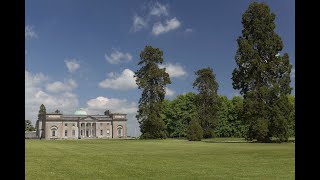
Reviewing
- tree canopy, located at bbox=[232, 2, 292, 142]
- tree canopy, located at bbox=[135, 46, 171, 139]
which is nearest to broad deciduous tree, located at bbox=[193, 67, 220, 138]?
tree canopy, located at bbox=[135, 46, 171, 139]

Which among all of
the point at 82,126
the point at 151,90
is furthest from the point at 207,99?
the point at 82,126

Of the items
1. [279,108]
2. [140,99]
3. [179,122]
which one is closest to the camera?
[279,108]

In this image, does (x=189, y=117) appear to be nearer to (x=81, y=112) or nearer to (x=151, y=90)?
(x=151, y=90)

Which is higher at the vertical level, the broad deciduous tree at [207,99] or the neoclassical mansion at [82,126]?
the broad deciduous tree at [207,99]

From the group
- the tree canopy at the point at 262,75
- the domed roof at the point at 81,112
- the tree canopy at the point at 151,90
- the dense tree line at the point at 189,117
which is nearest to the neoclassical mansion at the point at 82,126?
the domed roof at the point at 81,112

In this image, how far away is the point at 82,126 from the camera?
5778 inches

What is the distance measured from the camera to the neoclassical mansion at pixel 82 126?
14400 centimetres

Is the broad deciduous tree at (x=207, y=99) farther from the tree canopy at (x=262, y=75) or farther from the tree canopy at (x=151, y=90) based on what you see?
the tree canopy at (x=262, y=75)
